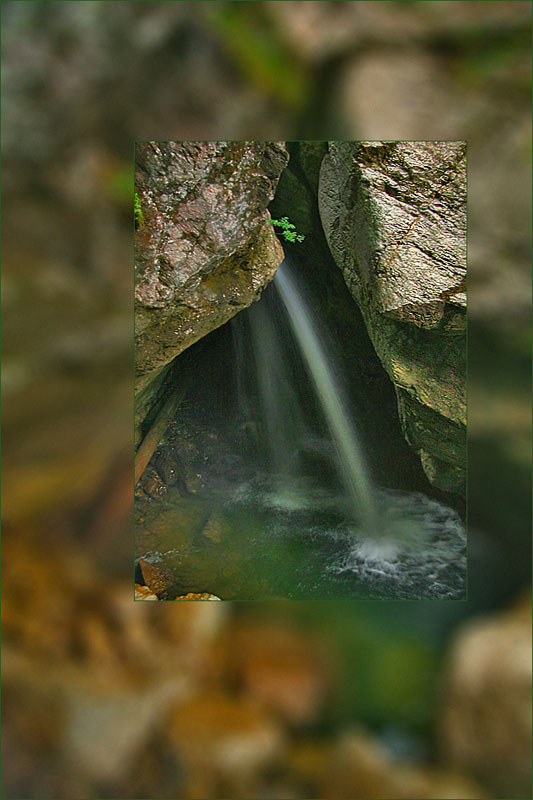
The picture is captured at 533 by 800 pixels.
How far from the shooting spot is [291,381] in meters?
0.91

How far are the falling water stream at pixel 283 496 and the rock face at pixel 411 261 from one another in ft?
0.27

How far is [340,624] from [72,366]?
634 millimetres

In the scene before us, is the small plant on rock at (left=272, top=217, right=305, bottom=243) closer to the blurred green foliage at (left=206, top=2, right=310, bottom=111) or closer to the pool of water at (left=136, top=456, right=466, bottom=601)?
the blurred green foliage at (left=206, top=2, right=310, bottom=111)

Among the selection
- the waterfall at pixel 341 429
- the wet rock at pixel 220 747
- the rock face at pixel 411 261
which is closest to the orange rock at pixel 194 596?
the wet rock at pixel 220 747

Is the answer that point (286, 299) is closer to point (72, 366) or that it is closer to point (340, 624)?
point (72, 366)

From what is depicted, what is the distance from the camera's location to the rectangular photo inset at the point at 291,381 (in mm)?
893

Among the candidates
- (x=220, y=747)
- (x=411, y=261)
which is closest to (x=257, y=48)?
(x=411, y=261)

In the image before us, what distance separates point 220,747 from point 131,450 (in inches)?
18.9

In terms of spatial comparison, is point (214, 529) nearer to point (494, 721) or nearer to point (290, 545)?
point (290, 545)

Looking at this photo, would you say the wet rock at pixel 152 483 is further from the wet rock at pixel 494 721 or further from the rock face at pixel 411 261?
the wet rock at pixel 494 721

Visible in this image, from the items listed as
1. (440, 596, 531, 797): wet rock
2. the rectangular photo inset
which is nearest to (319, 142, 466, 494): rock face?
the rectangular photo inset

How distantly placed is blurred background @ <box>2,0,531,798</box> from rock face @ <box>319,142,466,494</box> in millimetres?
49

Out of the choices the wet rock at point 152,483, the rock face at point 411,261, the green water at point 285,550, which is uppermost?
the rock face at point 411,261

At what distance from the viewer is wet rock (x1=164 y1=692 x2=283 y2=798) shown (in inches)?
34.1
